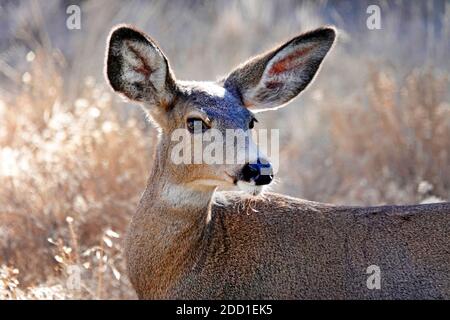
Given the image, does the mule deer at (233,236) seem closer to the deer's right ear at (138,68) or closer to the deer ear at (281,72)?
the deer's right ear at (138,68)

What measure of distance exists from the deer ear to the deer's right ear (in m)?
0.44

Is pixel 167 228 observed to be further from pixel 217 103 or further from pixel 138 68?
pixel 138 68

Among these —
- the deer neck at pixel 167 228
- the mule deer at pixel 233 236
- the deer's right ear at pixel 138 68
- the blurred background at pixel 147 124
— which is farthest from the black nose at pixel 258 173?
the blurred background at pixel 147 124

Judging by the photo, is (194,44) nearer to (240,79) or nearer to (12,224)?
(12,224)

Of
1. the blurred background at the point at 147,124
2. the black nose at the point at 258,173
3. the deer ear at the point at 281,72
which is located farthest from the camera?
the blurred background at the point at 147,124

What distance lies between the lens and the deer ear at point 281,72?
561 cm

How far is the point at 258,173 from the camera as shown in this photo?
4734mm

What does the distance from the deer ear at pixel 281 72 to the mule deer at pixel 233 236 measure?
0.25m

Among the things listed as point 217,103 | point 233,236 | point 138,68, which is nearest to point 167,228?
point 233,236

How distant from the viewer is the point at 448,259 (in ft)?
16.9

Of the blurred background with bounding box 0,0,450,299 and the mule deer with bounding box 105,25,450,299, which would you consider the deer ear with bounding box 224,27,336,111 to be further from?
the blurred background with bounding box 0,0,450,299

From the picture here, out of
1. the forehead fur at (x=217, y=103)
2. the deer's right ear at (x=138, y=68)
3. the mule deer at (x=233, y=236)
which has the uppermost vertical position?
the deer's right ear at (x=138, y=68)

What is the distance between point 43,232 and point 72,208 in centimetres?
30
